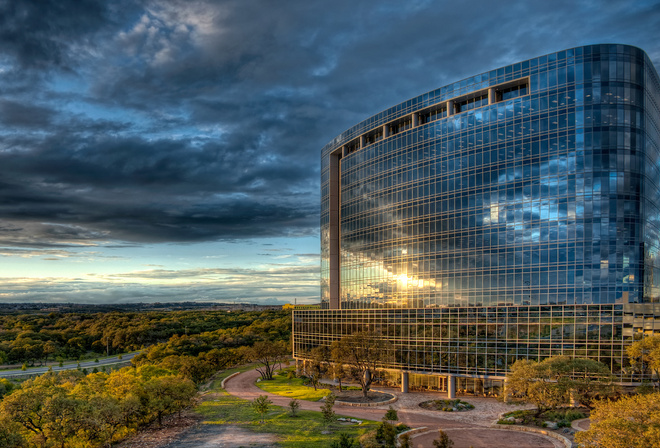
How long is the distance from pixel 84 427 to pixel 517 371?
4945 cm

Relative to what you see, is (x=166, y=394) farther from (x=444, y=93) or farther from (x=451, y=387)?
(x=444, y=93)

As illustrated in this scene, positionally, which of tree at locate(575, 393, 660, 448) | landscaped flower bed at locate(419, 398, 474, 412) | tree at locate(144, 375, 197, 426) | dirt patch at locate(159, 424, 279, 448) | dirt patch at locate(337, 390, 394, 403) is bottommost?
dirt patch at locate(337, 390, 394, 403)

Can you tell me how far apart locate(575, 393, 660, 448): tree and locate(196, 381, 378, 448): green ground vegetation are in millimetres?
26908

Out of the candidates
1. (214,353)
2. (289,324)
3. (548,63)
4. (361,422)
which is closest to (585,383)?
(361,422)

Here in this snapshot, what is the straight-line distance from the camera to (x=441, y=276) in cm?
8725

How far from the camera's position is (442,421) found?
198 ft

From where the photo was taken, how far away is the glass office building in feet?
227

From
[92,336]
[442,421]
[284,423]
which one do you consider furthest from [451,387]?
[92,336]

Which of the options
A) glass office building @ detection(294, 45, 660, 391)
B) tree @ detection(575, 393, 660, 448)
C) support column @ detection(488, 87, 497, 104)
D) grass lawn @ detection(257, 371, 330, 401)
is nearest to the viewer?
tree @ detection(575, 393, 660, 448)

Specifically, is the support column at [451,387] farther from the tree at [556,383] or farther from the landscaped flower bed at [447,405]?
the tree at [556,383]

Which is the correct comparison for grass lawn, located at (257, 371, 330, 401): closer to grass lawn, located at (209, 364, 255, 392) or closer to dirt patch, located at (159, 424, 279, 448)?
grass lawn, located at (209, 364, 255, 392)

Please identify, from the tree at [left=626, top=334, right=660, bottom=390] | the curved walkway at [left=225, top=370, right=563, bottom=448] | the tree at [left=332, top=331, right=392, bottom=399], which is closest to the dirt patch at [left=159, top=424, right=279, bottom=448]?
the curved walkway at [left=225, top=370, right=563, bottom=448]

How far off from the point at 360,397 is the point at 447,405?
1498cm

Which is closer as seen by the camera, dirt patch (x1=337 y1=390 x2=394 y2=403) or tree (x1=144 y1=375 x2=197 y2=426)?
tree (x1=144 y1=375 x2=197 y2=426)
